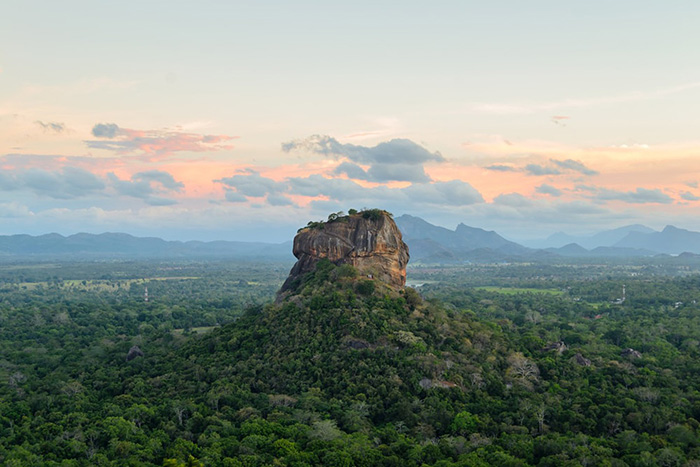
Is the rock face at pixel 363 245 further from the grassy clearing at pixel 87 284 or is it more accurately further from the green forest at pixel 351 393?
the grassy clearing at pixel 87 284

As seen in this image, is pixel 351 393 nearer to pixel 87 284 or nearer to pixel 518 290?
pixel 518 290

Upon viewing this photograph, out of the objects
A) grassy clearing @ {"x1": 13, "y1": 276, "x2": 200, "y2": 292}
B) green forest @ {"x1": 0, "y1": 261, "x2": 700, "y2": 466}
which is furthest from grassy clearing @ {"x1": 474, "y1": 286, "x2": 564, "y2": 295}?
grassy clearing @ {"x1": 13, "y1": 276, "x2": 200, "y2": 292}

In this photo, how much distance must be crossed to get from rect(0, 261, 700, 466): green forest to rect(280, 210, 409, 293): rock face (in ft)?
7.18

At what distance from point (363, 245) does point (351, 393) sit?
68.5ft

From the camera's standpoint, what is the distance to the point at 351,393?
139ft

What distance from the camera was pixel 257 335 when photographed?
52625 mm

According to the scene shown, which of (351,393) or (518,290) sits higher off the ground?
(351,393)

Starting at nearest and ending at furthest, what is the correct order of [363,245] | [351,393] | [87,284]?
[351,393] → [363,245] → [87,284]

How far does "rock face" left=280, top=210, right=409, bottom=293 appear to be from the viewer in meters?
59.2

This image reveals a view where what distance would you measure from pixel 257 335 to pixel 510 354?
85.9 feet

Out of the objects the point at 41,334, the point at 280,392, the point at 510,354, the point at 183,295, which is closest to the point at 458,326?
the point at 510,354

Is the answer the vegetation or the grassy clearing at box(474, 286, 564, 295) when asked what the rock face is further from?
the grassy clearing at box(474, 286, 564, 295)

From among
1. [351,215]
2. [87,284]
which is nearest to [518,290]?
[351,215]

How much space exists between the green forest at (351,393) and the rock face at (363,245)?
2.19 metres
